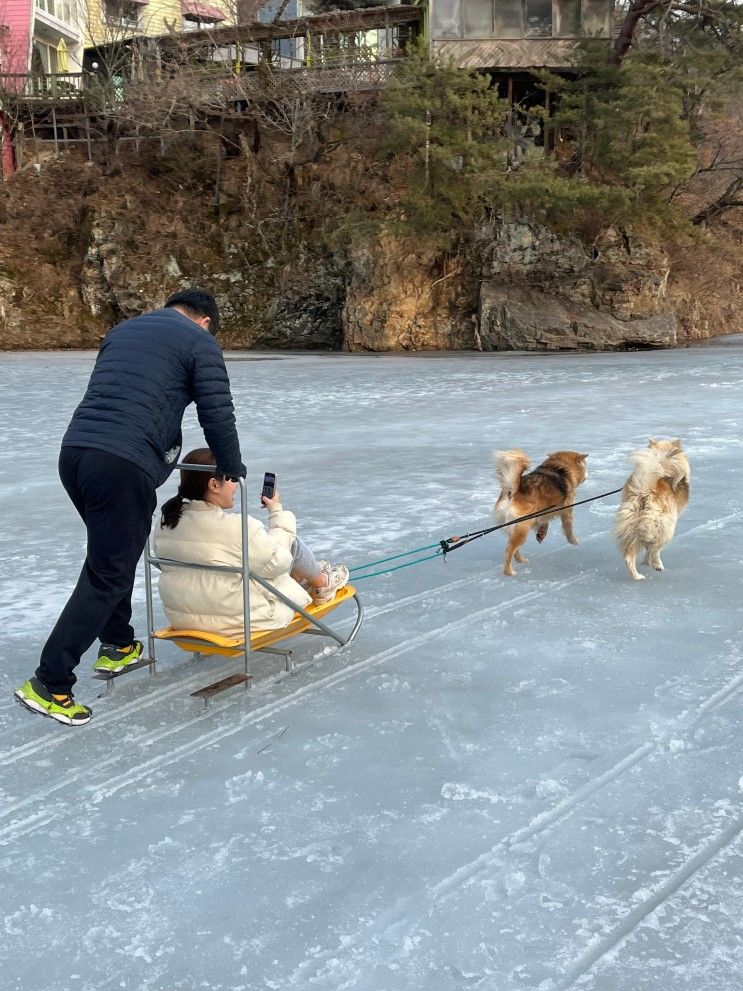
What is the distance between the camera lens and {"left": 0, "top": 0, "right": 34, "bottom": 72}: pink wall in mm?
38000

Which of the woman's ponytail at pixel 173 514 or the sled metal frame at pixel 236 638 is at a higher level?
the woman's ponytail at pixel 173 514

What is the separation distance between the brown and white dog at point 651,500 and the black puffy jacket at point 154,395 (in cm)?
272

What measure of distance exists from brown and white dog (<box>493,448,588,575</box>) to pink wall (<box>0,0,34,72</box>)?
1497 inches

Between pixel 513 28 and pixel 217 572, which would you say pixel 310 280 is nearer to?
pixel 513 28

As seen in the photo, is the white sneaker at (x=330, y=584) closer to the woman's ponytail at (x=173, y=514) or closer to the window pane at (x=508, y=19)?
the woman's ponytail at (x=173, y=514)

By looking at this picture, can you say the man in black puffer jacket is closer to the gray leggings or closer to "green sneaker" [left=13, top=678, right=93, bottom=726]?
"green sneaker" [left=13, top=678, right=93, bottom=726]

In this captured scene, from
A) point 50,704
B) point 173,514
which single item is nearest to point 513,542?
point 173,514

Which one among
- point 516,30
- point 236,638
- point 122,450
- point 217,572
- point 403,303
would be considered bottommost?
point 236,638

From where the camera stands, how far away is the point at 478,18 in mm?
29344

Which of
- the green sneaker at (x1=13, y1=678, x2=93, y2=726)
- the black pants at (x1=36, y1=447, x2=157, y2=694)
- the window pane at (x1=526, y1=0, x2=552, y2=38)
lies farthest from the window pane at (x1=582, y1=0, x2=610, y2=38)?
the green sneaker at (x1=13, y1=678, x2=93, y2=726)

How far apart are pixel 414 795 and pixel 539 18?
30035mm

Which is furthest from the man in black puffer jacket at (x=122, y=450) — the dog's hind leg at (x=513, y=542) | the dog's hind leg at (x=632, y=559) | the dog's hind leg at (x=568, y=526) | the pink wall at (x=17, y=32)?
the pink wall at (x=17, y=32)

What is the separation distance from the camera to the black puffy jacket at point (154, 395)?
3.82m

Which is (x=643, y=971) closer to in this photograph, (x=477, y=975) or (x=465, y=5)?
(x=477, y=975)
